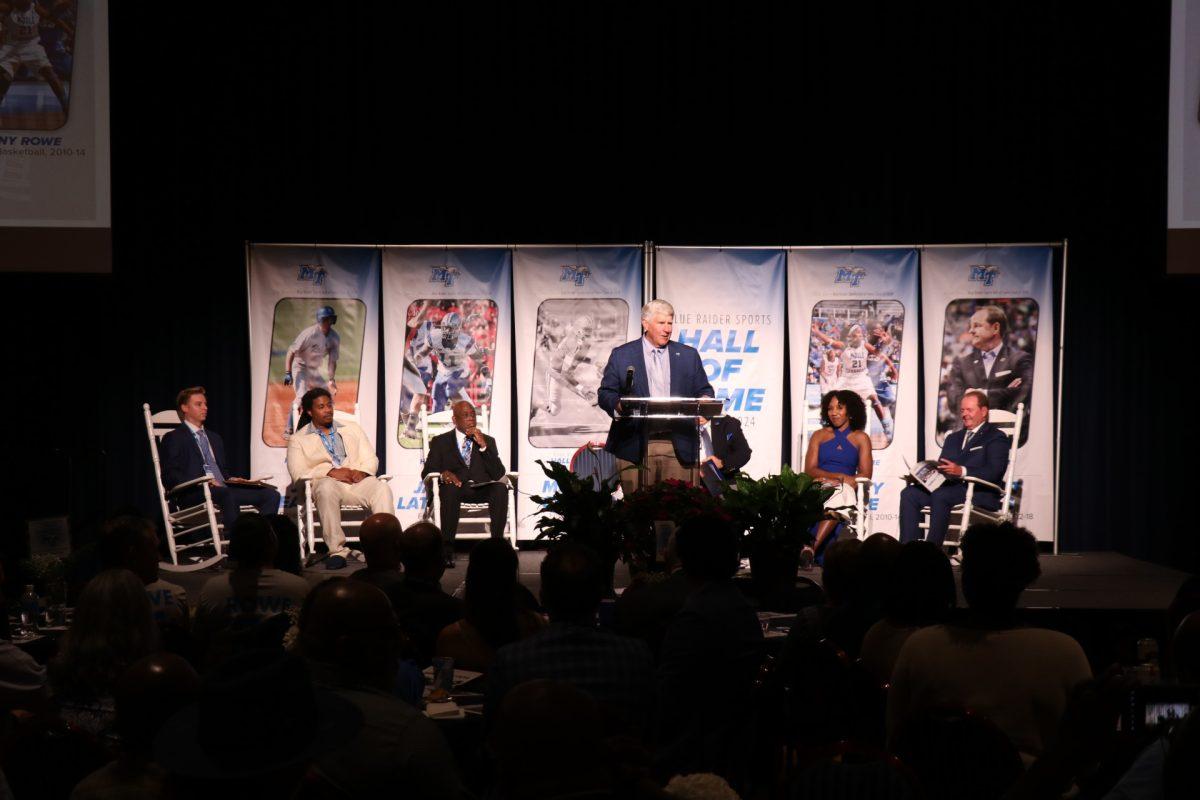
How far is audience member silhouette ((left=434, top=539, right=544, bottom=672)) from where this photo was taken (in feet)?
10.9

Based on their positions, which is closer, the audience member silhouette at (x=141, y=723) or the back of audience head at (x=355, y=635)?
the audience member silhouette at (x=141, y=723)

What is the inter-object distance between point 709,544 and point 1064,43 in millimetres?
7213

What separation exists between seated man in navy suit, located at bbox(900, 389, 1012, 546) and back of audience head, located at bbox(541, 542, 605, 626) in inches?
224

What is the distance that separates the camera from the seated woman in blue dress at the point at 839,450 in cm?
824

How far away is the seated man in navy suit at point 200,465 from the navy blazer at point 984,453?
4.77 m

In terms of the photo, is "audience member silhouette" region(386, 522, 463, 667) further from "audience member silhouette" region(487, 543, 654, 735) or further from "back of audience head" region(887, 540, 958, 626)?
"back of audience head" region(887, 540, 958, 626)

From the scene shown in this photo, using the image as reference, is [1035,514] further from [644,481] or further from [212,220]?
[212,220]

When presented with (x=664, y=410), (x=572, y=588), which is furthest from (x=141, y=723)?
(x=664, y=410)

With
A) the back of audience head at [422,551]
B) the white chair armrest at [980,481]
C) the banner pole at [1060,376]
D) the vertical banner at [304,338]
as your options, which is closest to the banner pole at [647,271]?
the vertical banner at [304,338]

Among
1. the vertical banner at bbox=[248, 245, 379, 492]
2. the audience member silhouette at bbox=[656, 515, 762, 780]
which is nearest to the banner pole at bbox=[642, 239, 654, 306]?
the vertical banner at bbox=[248, 245, 379, 492]

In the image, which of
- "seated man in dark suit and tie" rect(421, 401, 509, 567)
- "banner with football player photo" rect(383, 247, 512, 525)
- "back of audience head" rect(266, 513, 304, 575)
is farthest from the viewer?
"banner with football player photo" rect(383, 247, 512, 525)

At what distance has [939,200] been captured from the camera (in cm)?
955

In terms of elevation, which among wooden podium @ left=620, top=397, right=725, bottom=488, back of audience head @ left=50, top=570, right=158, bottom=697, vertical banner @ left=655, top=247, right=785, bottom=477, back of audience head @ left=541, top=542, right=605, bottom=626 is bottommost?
back of audience head @ left=50, top=570, right=158, bottom=697

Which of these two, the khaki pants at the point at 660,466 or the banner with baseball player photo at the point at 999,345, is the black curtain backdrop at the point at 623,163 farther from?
the khaki pants at the point at 660,466
